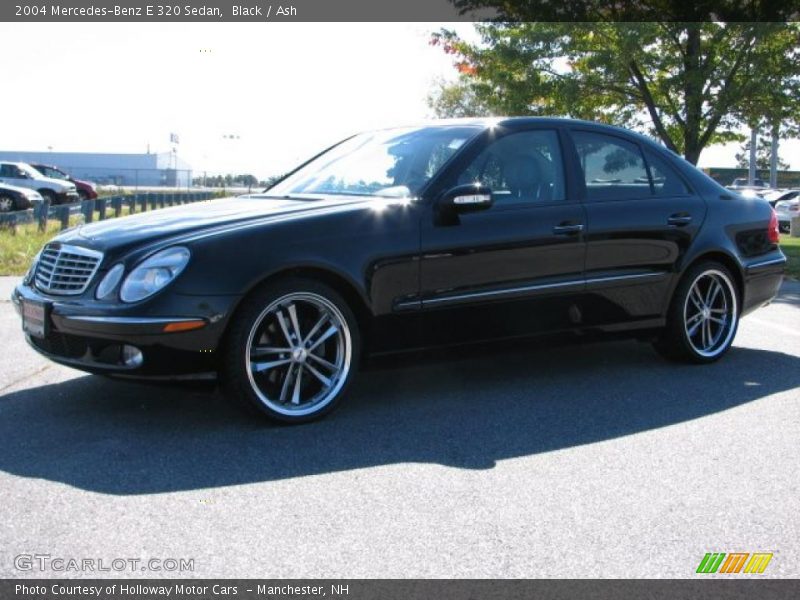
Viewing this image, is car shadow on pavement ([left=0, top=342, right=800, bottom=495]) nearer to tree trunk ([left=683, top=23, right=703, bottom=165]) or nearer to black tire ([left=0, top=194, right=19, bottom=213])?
tree trunk ([left=683, top=23, right=703, bottom=165])

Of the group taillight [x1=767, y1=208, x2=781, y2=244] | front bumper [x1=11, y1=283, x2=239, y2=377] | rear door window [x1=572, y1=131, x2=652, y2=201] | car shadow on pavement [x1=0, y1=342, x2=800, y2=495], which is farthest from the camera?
taillight [x1=767, y1=208, x2=781, y2=244]

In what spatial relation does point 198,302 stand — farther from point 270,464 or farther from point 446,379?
point 446,379

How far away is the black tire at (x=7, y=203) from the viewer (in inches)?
1091

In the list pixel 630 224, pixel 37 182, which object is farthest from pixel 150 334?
pixel 37 182

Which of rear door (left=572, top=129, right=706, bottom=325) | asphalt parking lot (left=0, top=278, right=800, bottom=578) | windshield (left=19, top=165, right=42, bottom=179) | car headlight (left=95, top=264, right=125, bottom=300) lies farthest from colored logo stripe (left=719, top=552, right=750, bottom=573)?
windshield (left=19, top=165, right=42, bottom=179)

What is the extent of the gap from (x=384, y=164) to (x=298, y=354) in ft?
4.67

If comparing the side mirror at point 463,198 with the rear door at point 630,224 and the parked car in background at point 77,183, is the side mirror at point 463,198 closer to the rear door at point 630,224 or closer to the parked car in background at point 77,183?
the rear door at point 630,224

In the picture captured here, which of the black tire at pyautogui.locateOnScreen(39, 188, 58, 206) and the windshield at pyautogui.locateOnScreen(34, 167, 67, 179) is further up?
the windshield at pyautogui.locateOnScreen(34, 167, 67, 179)

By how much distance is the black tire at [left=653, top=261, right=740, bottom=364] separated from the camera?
6.45m

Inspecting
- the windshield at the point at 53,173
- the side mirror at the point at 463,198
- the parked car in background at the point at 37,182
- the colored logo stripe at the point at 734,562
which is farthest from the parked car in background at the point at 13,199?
the colored logo stripe at the point at 734,562

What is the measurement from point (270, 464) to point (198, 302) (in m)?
0.86

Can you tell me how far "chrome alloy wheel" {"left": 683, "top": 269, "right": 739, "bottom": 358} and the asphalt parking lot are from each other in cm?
42
